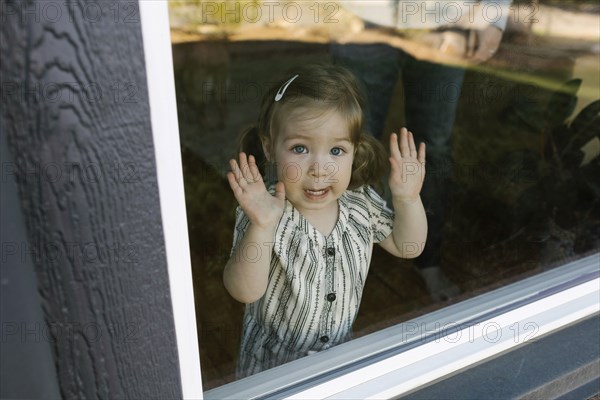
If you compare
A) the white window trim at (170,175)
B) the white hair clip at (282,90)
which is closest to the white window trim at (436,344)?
the white window trim at (170,175)

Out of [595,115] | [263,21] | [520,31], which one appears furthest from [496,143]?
[263,21]

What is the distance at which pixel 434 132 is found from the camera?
191 cm

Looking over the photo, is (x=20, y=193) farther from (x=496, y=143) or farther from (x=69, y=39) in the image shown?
(x=496, y=143)

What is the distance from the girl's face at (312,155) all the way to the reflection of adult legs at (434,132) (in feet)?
1.90

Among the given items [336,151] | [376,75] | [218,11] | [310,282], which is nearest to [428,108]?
[376,75]

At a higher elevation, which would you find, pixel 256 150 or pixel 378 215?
pixel 256 150

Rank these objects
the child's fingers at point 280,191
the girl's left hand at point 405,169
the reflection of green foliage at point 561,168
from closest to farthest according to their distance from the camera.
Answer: the child's fingers at point 280,191 → the girl's left hand at point 405,169 → the reflection of green foliage at point 561,168

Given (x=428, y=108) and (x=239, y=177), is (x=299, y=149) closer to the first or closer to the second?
(x=239, y=177)

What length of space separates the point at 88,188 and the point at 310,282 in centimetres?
69

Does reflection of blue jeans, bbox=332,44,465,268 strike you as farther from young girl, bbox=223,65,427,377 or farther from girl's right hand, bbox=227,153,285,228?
girl's right hand, bbox=227,153,285,228

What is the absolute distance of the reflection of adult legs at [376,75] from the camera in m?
1.79

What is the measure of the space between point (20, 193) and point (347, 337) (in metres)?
0.83

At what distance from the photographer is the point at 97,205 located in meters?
0.60

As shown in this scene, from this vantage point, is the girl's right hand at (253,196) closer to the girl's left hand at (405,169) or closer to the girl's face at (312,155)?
the girl's face at (312,155)
